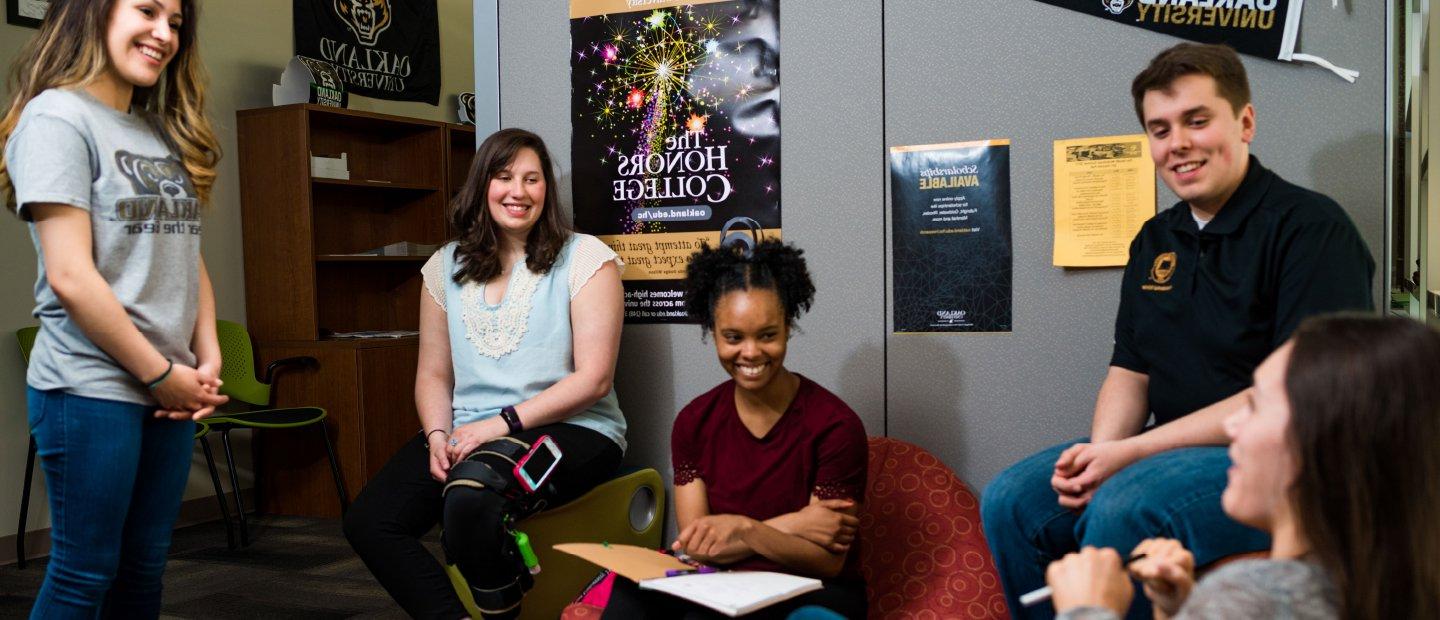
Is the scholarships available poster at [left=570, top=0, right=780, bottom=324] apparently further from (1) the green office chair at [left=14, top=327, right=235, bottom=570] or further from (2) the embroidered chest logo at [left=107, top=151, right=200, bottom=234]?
(1) the green office chair at [left=14, top=327, right=235, bottom=570]

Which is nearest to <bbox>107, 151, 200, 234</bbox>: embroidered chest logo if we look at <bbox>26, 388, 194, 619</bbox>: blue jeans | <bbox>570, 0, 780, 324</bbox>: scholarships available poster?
<bbox>26, 388, 194, 619</bbox>: blue jeans

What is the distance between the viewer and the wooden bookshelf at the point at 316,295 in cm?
460

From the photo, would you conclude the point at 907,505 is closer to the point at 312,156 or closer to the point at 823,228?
the point at 823,228

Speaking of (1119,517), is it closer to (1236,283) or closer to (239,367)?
(1236,283)

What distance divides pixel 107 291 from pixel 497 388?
884mm

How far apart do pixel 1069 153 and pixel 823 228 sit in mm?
555

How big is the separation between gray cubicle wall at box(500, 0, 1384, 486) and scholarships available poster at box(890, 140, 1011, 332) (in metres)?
0.03

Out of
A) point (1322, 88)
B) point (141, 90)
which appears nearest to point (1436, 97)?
point (1322, 88)

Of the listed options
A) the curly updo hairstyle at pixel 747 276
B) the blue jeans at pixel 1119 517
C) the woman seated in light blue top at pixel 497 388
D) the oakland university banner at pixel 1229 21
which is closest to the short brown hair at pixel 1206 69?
the oakland university banner at pixel 1229 21

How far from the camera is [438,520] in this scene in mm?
2420

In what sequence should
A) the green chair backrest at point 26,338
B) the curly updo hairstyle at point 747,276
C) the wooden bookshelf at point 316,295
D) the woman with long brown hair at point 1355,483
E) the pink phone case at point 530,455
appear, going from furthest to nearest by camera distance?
the wooden bookshelf at point 316,295 → the green chair backrest at point 26,338 → the pink phone case at point 530,455 → the curly updo hairstyle at point 747,276 → the woman with long brown hair at point 1355,483

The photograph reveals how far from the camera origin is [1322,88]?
2.04 m

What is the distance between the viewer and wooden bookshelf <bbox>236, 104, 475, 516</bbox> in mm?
4602

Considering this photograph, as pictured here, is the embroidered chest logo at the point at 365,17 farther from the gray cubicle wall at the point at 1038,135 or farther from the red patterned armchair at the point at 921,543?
the red patterned armchair at the point at 921,543
